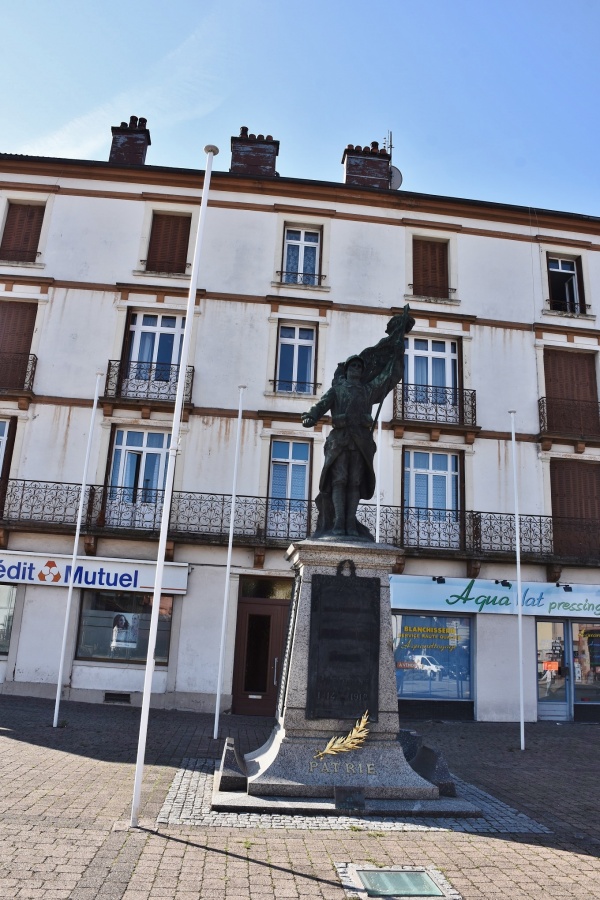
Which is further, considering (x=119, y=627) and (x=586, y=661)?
(x=586, y=661)

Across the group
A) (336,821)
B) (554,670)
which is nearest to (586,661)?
(554,670)

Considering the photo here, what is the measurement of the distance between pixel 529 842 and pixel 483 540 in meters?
11.3

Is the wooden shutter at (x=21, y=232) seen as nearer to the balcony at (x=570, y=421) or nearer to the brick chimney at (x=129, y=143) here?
the brick chimney at (x=129, y=143)

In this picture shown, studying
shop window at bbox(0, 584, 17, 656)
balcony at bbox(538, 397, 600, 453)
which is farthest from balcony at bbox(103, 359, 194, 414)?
balcony at bbox(538, 397, 600, 453)

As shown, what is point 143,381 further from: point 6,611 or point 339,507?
point 339,507

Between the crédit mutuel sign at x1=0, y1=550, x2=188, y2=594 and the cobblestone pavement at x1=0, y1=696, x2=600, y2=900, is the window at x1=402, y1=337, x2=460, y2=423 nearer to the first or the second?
the crédit mutuel sign at x1=0, y1=550, x2=188, y2=594

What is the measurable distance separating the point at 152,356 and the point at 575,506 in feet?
38.8

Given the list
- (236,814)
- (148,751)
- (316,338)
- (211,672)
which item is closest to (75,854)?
(236,814)

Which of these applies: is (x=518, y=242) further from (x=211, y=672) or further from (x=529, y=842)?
(x=529, y=842)

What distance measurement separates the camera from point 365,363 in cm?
852

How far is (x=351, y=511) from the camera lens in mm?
8023

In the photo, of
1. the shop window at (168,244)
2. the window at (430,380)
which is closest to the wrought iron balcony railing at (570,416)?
the window at (430,380)

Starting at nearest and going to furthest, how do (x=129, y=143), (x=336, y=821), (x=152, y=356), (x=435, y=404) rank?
(x=336, y=821)
(x=152, y=356)
(x=435, y=404)
(x=129, y=143)

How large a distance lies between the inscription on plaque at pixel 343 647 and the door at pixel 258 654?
840cm
